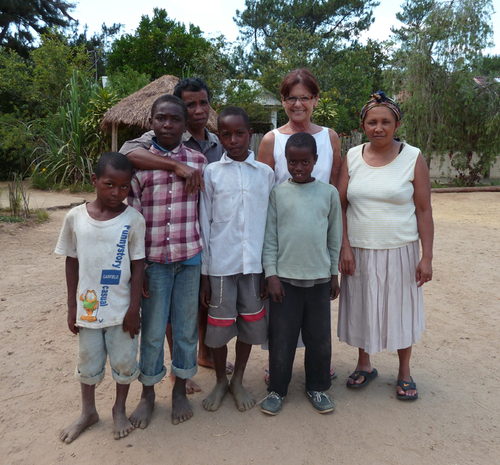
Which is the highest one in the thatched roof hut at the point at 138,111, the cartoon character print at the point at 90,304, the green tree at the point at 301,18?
the green tree at the point at 301,18

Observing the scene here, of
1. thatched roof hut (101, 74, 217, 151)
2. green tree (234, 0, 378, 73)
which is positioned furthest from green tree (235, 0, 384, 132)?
thatched roof hut (101, 74, 217, 151)

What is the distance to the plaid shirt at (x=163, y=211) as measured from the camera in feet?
7.02

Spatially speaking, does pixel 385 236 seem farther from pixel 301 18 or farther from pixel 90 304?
pixel 301 18

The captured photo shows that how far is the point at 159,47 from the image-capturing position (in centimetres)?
1717

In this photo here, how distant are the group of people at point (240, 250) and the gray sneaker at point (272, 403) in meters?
0.01

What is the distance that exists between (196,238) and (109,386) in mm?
1201

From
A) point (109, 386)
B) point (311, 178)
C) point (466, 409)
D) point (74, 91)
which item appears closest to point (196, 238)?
point (311, 178)

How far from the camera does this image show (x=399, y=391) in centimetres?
256

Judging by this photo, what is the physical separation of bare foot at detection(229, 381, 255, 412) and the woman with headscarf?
0.72m

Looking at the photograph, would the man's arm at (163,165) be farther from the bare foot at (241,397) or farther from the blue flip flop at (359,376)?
the blue flip flop at (359,376)

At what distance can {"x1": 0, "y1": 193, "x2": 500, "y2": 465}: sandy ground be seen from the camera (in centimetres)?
204

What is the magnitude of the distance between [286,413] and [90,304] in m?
1.24

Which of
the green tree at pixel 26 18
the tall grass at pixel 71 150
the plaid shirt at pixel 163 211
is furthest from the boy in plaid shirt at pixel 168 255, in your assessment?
the green tree at pixel 26 18

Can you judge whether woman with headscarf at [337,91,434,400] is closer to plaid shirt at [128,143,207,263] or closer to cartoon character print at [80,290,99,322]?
plaid shirt at [128,143,207,263]
